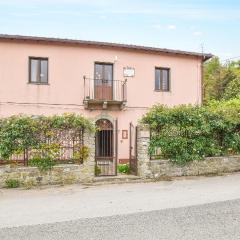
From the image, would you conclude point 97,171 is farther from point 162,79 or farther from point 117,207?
point 162,79

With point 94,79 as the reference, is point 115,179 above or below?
below

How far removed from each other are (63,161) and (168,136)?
3.77m

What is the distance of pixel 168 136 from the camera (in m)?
14.3

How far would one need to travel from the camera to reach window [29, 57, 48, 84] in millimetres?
20750

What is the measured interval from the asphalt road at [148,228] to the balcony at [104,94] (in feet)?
43.0

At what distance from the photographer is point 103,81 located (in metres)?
21.8

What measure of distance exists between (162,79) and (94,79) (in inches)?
160

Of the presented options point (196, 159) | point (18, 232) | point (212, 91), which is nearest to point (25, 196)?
point (18, 232)

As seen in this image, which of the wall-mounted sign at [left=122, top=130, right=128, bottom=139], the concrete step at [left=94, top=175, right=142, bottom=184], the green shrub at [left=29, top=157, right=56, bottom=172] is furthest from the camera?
the wall-mounted sign at [left=122, top=130, right=128, bottom=139]

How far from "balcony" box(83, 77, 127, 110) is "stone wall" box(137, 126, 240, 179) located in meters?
7.65

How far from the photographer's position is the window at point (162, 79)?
23.1 metres

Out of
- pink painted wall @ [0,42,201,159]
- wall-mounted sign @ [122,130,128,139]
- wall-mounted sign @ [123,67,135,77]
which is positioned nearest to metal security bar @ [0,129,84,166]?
pink painted wall @ [0,42,201,159]

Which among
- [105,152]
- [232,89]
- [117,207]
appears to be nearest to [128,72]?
A: [105,152]

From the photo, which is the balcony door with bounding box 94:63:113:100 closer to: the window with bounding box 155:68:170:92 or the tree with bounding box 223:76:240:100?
the window with bounding box 155:68:170:92
